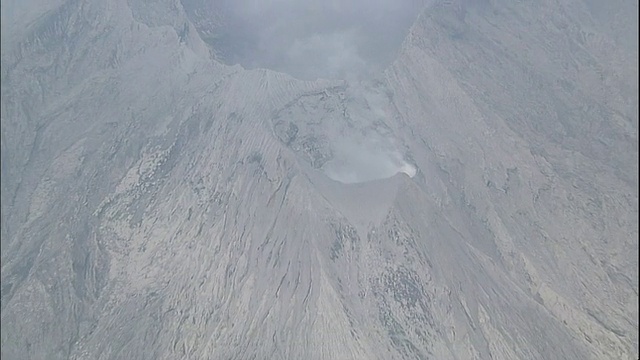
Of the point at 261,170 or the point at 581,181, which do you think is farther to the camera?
the point at 581,181

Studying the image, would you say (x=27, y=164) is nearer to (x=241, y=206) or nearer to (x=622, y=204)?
(x=241, y=206)

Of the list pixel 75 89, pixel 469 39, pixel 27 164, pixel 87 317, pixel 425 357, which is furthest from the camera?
pixel 469 39

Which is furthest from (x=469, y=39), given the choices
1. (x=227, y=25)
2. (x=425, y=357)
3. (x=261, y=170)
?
(x=425, y=357)

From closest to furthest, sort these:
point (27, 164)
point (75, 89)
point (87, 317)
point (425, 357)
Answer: point (425, 357) < point (87, 317) < point (27, 164) < point (75, 89)

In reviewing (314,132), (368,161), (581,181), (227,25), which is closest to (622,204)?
(581,181)

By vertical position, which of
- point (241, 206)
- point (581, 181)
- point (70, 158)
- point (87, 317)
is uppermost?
point (581, 181)

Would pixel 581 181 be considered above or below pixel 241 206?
above

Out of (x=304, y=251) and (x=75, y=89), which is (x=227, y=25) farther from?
(x=304, y=251)
